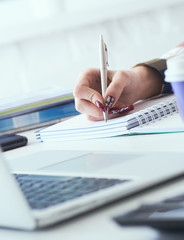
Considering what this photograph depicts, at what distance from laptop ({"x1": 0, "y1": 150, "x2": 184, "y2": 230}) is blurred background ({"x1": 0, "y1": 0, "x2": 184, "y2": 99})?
185cm

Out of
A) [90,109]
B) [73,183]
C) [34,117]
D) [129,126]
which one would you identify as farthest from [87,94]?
[73,183]

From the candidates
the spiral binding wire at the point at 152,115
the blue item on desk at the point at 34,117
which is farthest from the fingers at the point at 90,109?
the blue item on desk at the point at 34,117

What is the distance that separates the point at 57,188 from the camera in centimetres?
55

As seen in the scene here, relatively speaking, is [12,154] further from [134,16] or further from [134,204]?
[134,16]

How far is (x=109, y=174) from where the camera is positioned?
0.58m

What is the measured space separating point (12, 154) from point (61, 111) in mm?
415

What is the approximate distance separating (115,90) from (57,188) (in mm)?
527

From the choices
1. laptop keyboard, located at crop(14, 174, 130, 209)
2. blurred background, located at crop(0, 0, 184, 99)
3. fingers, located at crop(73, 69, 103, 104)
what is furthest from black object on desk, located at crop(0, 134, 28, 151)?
blurred background, located at crop(0, 0, 184, 99)

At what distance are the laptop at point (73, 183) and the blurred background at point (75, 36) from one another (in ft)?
6.09

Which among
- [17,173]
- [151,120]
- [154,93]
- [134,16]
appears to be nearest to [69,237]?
[17,173]

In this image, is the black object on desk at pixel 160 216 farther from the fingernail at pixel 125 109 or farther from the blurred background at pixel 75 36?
the blurred background at pixel 75 36

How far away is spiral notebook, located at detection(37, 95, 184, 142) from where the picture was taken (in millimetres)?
904

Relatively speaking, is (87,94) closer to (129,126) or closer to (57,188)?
(129,126)

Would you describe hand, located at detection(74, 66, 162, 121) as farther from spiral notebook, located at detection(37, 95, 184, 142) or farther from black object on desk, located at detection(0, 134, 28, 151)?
black object on desk, located at detection(0, 134, 28, 151)
